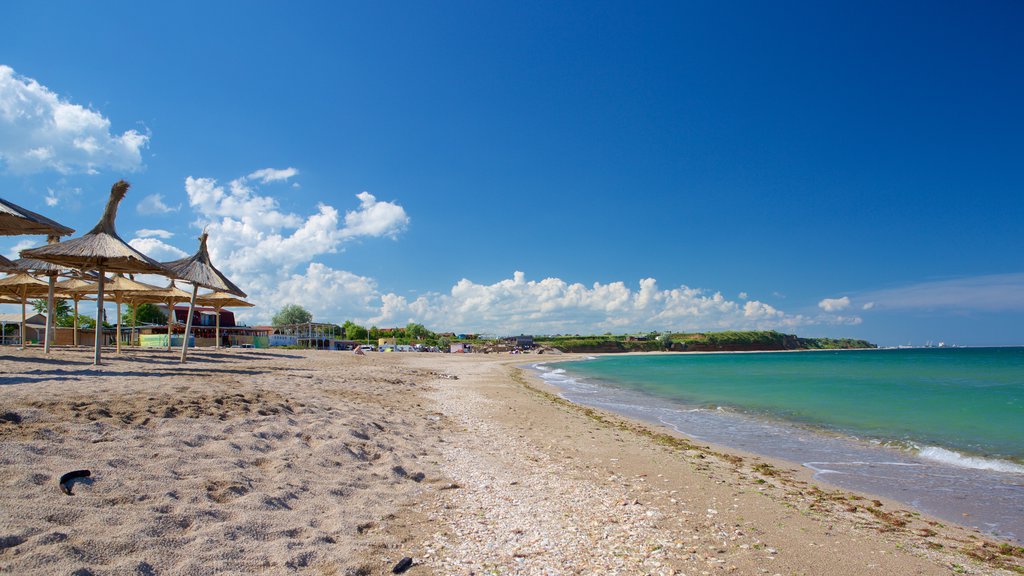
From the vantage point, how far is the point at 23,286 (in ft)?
67.5

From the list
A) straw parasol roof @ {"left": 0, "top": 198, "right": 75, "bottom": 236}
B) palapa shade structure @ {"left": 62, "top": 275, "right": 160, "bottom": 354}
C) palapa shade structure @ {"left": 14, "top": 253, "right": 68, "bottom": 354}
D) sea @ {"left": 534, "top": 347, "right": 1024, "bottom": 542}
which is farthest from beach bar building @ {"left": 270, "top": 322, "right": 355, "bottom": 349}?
sea @ {"left": 534, "top": 347, "right": 1024, "bottom": 542}

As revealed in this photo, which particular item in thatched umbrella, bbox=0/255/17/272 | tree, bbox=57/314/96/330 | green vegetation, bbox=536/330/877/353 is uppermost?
thatched umbrella, bbox=0/255/17/272

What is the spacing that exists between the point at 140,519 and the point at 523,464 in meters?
4.73

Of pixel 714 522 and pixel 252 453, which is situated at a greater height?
pixel 252 453

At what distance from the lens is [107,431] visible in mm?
5227

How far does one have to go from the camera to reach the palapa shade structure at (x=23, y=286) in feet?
64.5

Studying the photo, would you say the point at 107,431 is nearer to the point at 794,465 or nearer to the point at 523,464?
the point at 523,464

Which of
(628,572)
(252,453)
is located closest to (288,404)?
(252,453)

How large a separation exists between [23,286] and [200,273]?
8.44 m

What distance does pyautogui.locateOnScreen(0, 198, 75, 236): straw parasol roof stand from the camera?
1083 centimetres

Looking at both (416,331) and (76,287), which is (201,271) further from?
(416,331)

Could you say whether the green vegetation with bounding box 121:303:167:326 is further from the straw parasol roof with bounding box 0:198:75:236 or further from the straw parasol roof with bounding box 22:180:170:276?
the straw parasol roof with bounding box 0:198:75:236

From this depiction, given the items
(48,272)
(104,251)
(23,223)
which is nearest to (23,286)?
(48,272)

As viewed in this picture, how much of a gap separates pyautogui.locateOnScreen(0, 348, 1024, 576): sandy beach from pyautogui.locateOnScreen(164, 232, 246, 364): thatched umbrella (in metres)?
11.0
